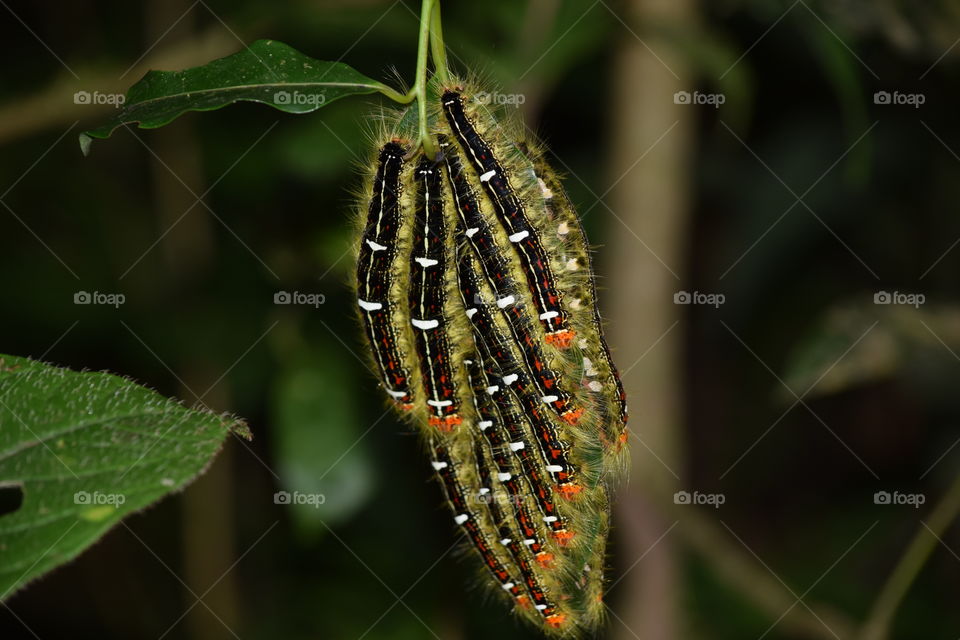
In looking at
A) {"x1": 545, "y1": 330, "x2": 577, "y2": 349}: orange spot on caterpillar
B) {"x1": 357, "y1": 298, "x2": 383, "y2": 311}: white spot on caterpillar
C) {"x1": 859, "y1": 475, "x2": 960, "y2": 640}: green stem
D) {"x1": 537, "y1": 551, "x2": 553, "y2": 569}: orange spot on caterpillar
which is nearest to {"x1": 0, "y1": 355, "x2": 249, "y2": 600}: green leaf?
{"x1": 357, "y1": 298, "x2": 383, "y2": 311}: white spot on caterpillar

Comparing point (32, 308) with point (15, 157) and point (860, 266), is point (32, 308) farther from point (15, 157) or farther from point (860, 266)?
point (860, 266)

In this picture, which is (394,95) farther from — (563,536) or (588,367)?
(563,536)

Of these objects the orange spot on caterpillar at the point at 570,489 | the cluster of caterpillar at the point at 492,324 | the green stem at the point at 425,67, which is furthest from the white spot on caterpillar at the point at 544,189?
the orange spot on caterpillar at the point at 570,489

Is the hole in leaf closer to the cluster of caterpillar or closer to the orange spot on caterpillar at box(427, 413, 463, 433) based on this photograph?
the cluster of caterpillar

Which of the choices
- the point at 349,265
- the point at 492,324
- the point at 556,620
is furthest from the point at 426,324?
the point at 349,265

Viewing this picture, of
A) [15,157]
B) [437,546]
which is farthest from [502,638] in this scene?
[15,157]

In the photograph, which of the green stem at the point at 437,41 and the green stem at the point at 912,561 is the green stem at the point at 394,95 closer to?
the green stem at the point at 437,41

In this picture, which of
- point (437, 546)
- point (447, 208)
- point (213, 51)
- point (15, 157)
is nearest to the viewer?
point (447, 208)

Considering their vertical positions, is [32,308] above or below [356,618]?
above
